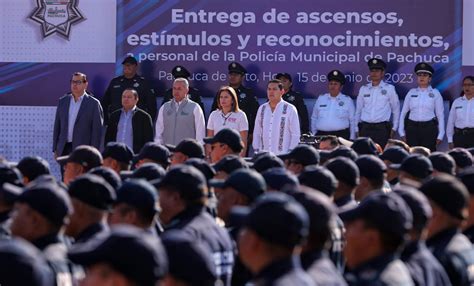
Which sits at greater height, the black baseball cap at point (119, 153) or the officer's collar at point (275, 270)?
the black baseball cap at point (119, 153)

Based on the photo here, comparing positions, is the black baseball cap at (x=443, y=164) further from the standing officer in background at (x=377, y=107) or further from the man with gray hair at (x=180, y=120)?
the standing officer in background at (x=377, y=107)

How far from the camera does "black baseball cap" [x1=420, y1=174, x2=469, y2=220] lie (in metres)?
5.94

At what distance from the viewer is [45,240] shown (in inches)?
207

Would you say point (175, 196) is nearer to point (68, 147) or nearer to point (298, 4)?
point (68, 147)

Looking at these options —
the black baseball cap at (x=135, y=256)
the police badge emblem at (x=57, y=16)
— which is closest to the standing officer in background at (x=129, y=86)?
the police badge emblem at (x=57, y=16)

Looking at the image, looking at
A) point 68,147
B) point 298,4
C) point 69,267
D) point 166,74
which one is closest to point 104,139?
point 68,147

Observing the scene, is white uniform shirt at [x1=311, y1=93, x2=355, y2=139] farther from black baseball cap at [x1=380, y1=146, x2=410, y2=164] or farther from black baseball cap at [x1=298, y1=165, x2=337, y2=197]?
black baseball cap at [x1=298, y1=165, x2=337, y2=197]

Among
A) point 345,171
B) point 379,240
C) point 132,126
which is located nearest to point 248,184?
point 345,171

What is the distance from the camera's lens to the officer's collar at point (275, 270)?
406 centimetres

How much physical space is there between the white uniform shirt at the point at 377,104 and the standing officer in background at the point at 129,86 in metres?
2.95

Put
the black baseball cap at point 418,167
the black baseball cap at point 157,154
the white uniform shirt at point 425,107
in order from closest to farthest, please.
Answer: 1. the black baseball cap at point 418,167
2. the black baseball cap at point 157,154
3. the white uniform shirt at point 425,107

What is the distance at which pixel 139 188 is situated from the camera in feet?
18.8

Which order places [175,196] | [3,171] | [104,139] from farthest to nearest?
[104,139]
[3,171]
[175,196]

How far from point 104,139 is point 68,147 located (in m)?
0.63
